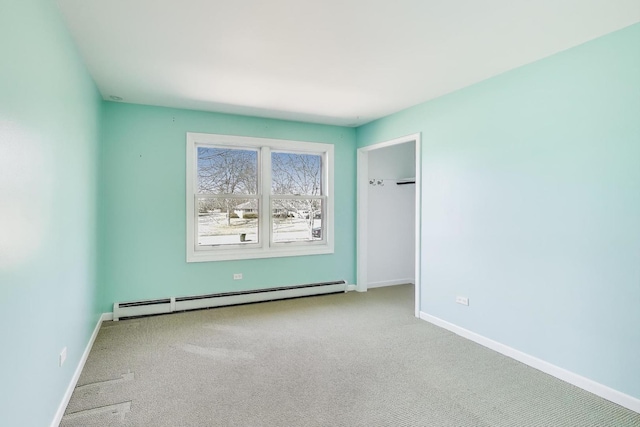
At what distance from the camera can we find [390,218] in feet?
19.2

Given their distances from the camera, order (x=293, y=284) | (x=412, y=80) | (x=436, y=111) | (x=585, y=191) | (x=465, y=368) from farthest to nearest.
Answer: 1. (x=293, y=284)
2. (x=436, y=111)
3. (x=412, y=80)
4. (x=465, y=368)
5. (x=585, y=191)

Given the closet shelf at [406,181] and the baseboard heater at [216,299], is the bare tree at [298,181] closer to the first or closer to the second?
the baseboard heater at [216,299]

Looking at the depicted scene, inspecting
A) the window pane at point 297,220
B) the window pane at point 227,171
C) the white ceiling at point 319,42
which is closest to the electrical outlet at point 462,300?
the white ceiling at point 319,42

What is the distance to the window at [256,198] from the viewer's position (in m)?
4.60

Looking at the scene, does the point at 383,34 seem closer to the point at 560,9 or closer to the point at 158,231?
the point at 560,9

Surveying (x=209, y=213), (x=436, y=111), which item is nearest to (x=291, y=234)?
(x=209, y=213)

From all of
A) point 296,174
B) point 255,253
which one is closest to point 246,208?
point 255,253

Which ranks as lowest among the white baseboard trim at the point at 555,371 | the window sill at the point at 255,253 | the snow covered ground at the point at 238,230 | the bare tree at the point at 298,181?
the white baseboard trim at the point at 555,371

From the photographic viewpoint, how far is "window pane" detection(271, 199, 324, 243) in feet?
16.8

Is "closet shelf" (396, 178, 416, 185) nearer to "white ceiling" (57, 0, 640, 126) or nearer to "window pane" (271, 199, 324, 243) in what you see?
"window pane" (271, 199, 324, 243)

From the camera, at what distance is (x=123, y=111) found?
4.12 meters

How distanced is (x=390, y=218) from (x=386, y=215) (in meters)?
0.10

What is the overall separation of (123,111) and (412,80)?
3421mm

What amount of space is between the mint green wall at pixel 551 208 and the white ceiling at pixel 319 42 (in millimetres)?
280
